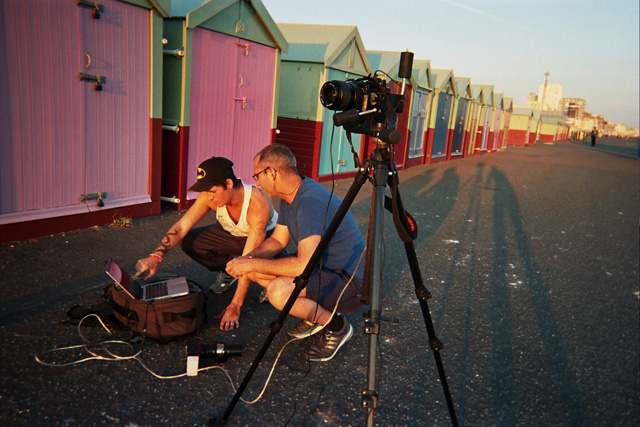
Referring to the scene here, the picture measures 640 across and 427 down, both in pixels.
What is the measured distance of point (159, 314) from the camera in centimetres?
330

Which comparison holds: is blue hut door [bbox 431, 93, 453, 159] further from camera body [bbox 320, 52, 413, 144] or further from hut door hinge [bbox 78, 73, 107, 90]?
camera body [bbox 320, 52, 413, 144]

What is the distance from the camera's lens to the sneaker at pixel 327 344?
343cm

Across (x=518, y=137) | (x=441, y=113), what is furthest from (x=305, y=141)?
(x=518, y=137)

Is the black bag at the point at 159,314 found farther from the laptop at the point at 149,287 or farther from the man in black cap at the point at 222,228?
the man in black cap at the point at 222,228

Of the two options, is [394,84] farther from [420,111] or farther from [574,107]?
[574,107]

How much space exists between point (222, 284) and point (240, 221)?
78cm

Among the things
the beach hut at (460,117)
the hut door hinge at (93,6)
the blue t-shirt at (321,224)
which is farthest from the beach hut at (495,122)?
the blue t-shirt at (321,224)

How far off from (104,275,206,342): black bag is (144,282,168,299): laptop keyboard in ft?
0.48

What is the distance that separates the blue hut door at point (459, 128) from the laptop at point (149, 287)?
21177 mm

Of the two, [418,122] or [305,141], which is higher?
[418,122]

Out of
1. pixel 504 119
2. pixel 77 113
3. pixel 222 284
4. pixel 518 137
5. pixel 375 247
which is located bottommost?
pixel 222 284

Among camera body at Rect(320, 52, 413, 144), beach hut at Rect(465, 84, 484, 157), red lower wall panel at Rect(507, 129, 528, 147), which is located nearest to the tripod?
camera body at Rect(320, 52, 413, 144)

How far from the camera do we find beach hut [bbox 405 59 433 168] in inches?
674

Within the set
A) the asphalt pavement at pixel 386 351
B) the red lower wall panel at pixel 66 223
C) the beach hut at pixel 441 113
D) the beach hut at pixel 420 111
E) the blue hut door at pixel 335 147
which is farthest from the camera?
the beach hut at pixel 441 113
